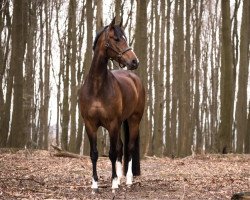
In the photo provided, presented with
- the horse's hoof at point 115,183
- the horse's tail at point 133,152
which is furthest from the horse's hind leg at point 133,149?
the horse's hoof at point 115,183

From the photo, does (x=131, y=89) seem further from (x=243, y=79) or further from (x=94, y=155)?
(x=243, y=79)

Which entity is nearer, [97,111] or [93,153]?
[97,111]

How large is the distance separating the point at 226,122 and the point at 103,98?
8.22 metres

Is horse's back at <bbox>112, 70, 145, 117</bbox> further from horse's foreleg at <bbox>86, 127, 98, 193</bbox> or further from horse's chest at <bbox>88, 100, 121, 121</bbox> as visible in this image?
horse's foreleg at <bbox>86, 127, 98, 193</bbox>

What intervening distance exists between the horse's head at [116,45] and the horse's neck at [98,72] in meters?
0.13

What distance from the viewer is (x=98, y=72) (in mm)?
7879

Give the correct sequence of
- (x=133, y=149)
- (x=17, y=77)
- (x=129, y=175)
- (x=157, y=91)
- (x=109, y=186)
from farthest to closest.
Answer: (x=157, y=91) → (x=17, y=77) → (x=133, y=149) → (x=129, y=175) → (x=109, y=186)

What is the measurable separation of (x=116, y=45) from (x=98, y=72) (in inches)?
20.6

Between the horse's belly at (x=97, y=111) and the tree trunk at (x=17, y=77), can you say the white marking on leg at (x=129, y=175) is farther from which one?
the tree trunk at (x=17, y=77)

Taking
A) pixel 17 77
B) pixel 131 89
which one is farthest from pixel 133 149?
pixel 17 77

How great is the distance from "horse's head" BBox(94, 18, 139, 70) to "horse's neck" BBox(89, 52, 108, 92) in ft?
0.44

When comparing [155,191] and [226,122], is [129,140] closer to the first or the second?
[155,191]

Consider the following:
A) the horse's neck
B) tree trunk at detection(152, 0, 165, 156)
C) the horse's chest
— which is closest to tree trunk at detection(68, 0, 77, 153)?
tree trunk at detection(152, 0, 165, 156)

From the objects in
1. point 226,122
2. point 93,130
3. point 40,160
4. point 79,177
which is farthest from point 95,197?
point 226,122
